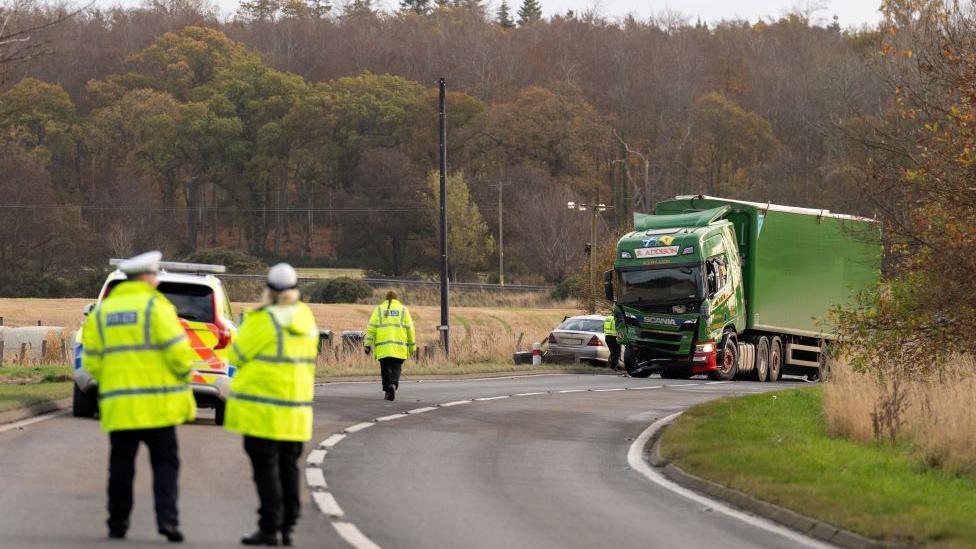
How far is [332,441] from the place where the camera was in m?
16.8

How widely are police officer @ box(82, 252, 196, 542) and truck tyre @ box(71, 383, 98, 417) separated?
28.4ft

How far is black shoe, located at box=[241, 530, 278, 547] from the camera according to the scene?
370 inches

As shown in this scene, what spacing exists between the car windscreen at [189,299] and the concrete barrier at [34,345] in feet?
56.0

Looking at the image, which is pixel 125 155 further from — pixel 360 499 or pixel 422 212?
pixel 360 499

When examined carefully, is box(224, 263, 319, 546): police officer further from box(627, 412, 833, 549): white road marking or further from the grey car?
the grey car

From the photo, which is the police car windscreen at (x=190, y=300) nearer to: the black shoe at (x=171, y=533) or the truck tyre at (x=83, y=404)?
the truck tyre at (x=83, y=404)

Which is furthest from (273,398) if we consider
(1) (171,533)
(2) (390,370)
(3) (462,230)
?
(3) (462,230)

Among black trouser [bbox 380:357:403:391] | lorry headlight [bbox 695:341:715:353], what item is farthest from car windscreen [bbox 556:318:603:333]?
black trouser [bbox 380:357:403:391]

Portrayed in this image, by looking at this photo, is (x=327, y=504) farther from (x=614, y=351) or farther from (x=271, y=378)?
(x=614, y=351)

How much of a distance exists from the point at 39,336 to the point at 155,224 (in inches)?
2238

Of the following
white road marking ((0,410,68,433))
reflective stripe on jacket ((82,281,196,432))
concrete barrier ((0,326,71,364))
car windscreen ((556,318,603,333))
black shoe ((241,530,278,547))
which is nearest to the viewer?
reflective stripe on jacket ((82,281,196,432))

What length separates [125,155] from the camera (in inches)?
4067

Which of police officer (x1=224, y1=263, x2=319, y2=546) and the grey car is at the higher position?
police officer (x1=224, y1=263, x2=319, y2=546)

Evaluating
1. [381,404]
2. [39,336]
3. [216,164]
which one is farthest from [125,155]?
[381,404]
